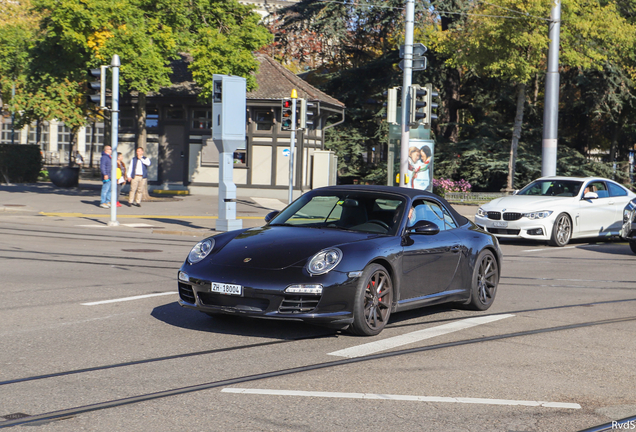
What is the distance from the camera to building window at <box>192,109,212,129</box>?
32.9 metres

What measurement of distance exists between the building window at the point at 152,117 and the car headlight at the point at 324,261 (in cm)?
2792

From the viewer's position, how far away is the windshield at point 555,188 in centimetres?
1772

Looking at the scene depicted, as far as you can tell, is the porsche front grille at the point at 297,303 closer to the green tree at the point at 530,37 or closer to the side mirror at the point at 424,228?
the side mirror at the point at 424,228

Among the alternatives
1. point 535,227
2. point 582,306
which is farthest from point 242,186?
point 582,306

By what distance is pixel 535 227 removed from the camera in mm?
16828

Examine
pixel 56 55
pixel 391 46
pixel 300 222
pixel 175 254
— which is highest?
pixel 391 46

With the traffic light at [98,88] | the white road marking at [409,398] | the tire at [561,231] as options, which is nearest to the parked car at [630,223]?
the tire at [561,231]

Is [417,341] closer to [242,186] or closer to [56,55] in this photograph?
[56,55]

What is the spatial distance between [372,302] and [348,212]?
1.15 metres

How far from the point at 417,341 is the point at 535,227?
10.5 m

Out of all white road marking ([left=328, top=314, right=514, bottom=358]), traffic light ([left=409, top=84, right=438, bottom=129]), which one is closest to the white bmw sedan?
traffic light ([left=409, top=84, right=438, bottom=129])

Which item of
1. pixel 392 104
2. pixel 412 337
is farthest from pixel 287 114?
pixel 412 337

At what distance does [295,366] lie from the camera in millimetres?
5941

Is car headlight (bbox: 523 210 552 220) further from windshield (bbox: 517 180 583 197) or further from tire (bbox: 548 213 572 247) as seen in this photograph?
windshield (bbox: 517 180 583 197)
